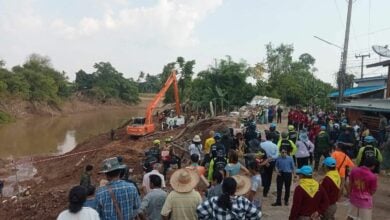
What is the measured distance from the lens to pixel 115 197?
204 inches

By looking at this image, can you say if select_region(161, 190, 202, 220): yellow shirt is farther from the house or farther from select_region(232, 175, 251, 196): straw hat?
the house

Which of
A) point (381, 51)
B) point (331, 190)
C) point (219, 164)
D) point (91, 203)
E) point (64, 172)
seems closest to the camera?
Result: point (91, 203)

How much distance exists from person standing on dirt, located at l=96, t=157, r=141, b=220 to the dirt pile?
7278 mm

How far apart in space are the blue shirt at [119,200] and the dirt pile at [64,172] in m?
7.27

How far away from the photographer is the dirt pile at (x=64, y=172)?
13.3 meters

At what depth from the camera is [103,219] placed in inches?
203

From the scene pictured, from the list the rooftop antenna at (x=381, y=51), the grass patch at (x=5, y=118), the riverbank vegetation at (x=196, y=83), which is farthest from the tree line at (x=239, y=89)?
the grass patch at (x=5, y=118)

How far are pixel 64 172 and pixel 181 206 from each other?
18279mm

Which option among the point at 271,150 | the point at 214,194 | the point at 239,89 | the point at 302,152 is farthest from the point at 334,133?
the point at 239,89

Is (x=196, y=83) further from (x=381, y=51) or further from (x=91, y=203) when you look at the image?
(x=91, y=203)

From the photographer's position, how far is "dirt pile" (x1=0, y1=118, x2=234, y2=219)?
523 inches

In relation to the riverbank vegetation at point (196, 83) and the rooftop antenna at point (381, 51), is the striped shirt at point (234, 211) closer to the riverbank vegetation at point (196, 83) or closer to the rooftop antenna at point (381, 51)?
the rooftop antenna at point (381, 51)

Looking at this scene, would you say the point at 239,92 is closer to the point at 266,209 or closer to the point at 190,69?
the point at 190,69

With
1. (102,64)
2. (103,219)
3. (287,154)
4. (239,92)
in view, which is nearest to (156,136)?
(239,92)
